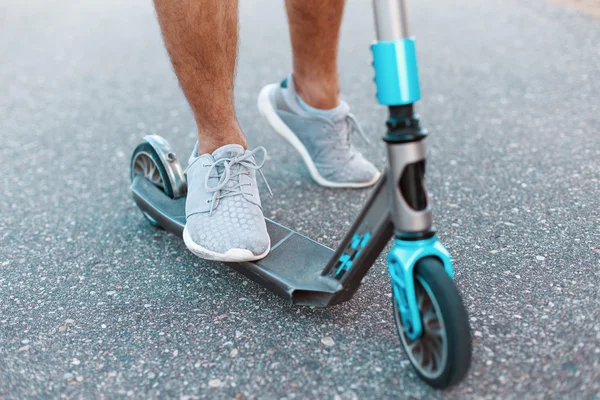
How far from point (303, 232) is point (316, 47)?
0.65 m

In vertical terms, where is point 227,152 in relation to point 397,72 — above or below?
below

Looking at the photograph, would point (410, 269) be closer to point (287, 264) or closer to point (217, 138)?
point (287, 264)

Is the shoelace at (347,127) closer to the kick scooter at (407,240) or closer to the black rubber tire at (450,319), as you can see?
the kick scooter at (407,240)

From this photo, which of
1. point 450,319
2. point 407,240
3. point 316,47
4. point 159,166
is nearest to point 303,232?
point 159,166

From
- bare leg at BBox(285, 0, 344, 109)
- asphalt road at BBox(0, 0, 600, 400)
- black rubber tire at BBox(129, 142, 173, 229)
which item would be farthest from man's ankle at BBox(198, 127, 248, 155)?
bare leg at BBox(285, 0, 344, 109)

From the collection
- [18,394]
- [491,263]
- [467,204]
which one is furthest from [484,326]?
[18,394]

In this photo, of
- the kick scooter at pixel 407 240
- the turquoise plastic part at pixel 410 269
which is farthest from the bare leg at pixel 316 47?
the turquoise plastic part at pixel 410 269

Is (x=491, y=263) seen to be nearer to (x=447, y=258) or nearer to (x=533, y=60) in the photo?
(x=447, y=258)

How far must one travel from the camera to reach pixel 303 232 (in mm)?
Answer: 2143

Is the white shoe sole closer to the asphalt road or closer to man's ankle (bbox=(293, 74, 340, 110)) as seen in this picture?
the asphalt road

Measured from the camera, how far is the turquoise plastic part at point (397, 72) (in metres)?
1.30

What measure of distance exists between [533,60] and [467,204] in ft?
5.97

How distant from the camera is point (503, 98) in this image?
321 centimetres

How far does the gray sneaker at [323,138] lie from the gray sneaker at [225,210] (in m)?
0.53
